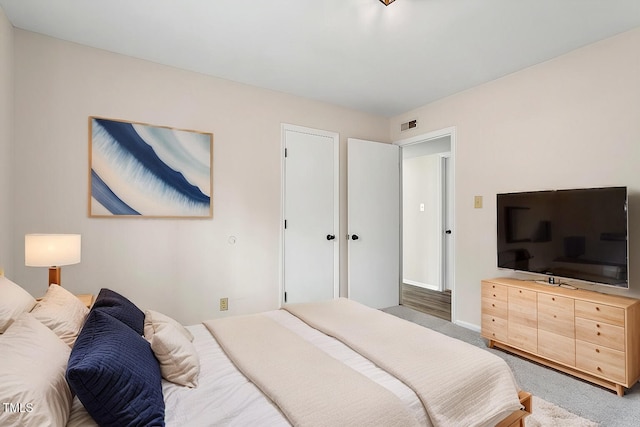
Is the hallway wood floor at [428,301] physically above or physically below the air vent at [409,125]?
below

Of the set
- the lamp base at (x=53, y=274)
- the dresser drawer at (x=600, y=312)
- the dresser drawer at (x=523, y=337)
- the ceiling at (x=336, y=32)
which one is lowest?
the dresser drawer at (x=523, y=337)

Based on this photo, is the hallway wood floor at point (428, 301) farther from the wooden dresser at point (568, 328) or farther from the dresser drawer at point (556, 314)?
the dresser drawer at point (556, 314)

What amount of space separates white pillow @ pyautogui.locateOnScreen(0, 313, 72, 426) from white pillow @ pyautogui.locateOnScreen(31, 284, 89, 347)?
184 millimetres

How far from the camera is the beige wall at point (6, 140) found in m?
2.18

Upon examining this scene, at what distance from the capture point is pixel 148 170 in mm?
2896

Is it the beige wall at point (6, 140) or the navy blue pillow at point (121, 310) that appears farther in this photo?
the beige wall at point (6, 140)

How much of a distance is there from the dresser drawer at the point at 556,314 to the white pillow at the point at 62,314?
3088 millimetres

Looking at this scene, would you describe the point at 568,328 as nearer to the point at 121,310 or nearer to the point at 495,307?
the point at 495,307

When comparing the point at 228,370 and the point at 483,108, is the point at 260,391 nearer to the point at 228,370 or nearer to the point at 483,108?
the point at 228,370

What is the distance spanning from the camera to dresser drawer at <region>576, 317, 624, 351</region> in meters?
2.16

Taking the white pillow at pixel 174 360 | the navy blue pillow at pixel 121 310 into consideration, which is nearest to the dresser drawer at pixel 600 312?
the white pillow at pixel 174 360

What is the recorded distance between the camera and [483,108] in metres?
3.39

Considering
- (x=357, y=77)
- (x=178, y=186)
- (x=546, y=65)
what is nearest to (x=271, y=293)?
(x=178, y=186)

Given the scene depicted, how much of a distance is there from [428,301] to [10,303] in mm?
4511
